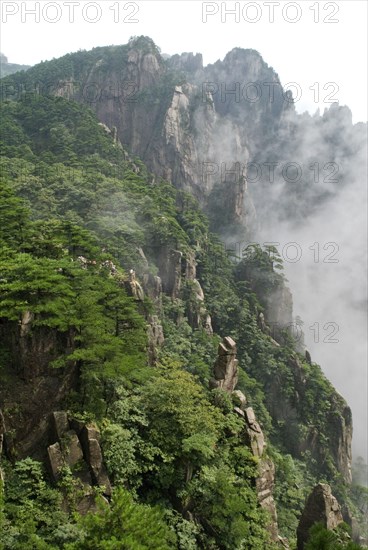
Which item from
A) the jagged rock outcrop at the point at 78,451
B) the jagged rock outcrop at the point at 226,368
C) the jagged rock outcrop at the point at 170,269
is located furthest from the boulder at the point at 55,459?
the jagged rock outcrop at the point at 170,269

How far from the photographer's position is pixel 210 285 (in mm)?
56312

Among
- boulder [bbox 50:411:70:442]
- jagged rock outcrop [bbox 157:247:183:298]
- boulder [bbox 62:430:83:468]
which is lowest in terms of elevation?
boulder [bbox 62:430:83:468]

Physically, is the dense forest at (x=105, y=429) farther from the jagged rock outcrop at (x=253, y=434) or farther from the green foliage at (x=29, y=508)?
the jagged rock outcrop at (x=253, y=434)

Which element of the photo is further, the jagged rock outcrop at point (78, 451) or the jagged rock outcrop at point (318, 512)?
the jagged rock outcrop at point (318, 512)

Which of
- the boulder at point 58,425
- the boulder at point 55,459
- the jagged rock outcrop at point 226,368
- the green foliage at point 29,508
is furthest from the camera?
the jagged rock outcrop at point 226,368

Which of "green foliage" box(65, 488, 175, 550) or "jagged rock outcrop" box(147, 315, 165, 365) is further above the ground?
"jagged rock outcrop" box(147, 315, 165, 365)

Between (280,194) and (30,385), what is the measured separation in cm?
10741

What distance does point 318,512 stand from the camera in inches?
797

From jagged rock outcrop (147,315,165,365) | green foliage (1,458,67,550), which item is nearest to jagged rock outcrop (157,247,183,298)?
jagged rock outcrop (147,315,165,365)

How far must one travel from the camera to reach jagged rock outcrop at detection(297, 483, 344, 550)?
19984 mm

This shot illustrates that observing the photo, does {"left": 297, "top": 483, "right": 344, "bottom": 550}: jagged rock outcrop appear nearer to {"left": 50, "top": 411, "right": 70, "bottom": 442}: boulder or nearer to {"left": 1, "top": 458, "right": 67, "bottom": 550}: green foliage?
{"left": 1, "top": 458, "right": 67, "bottom": 550}: green foliage

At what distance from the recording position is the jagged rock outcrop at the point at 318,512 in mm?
19984

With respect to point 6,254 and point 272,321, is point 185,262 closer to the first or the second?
point 272,321

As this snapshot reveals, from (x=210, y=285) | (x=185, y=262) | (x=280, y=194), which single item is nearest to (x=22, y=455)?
(x=185, y=262)
